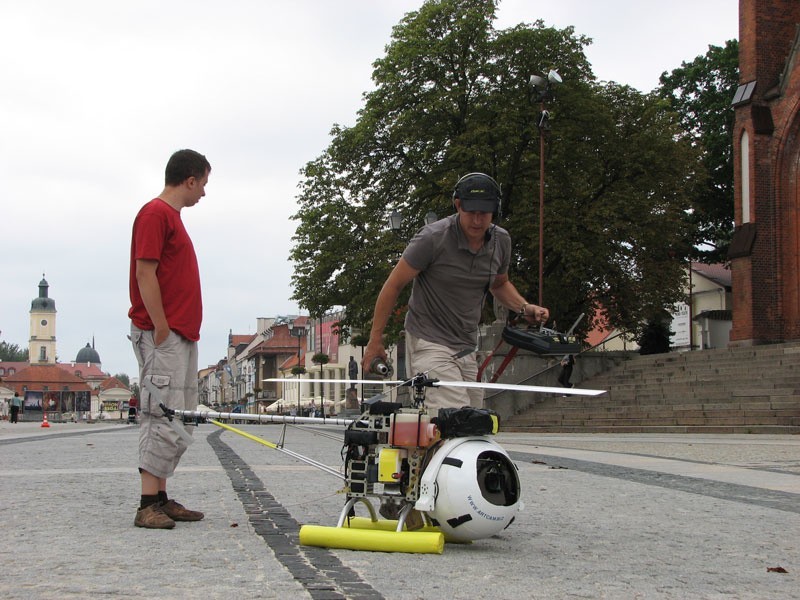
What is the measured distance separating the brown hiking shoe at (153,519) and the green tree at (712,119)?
39.3 meters

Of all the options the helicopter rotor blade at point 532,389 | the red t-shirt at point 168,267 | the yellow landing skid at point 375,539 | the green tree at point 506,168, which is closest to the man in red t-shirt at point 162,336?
the red t-shirt at point 168,267

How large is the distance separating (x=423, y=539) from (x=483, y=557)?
0.31m

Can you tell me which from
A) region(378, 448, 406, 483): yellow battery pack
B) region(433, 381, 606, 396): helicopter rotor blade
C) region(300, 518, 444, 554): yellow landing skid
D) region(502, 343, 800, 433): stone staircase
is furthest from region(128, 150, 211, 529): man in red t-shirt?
region(502, 343, 800, 433): stone staircase

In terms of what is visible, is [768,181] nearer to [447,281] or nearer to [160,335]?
[447,281]

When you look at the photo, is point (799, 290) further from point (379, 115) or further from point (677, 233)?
point (379, 115)

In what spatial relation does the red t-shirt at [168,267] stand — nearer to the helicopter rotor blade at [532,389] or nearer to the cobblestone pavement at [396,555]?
the cobblestone pavement at [396,555]

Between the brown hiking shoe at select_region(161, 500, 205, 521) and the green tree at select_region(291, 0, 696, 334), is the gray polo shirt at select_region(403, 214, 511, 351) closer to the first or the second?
the brown hiking shoe at select_region(161, 500, 205, 521)

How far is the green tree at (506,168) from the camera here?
31.5 metres

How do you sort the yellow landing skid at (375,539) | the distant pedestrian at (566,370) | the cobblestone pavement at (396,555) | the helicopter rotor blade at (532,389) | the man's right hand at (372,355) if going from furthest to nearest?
the man's right hand at (372,355) < the distant pedestrian at (566,370) < the yellow landing skid at (375,539) < the helicopter rotor blade at (532,389) < the cobblestone pavement at (396,555)

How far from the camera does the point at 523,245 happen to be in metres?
31.5

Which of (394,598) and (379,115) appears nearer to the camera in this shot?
(394,598)

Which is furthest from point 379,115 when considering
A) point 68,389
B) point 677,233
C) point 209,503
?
point 68,389

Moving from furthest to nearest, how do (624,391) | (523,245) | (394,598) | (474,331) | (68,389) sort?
(68,389), (523,245), (624,391), (474,331), (394,598)

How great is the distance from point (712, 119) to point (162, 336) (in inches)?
1716
